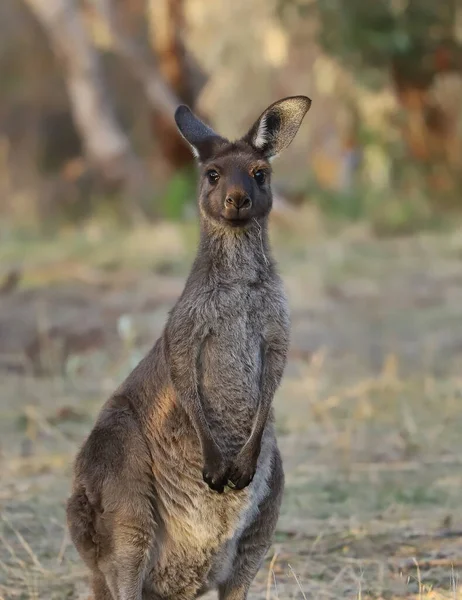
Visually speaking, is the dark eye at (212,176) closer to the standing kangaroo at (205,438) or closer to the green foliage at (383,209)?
the standing kangaroo at (205,438)

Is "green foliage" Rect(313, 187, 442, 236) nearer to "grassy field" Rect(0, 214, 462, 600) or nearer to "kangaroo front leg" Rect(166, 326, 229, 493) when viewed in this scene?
"grassy field" Rect(0, 214, 462, 600)

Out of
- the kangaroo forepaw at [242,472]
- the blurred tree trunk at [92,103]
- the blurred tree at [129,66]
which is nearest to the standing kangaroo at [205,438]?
the kangaroo forepaw at [242,472]

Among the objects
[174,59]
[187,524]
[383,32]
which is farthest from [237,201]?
[174,59]

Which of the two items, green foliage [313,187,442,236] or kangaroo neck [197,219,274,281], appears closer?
kangaroo neck [197,219,274,281]

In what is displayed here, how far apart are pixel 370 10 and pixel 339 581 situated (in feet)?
28.8

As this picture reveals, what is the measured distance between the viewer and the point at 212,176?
13.5 ft

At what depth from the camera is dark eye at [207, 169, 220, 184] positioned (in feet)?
13.4

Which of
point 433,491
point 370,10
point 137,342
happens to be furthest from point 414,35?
point 433,491

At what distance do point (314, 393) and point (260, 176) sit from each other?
3.01m

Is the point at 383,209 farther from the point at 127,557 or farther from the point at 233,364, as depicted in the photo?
the point at 127,557

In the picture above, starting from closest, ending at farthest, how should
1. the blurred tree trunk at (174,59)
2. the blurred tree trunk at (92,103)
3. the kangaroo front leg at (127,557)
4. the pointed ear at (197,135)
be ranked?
1. the kangaroo front leg at (127,557)
2. the pointed ear at (197,135)
3. the blurred tree trunk at (174,59)
4. the blurred tree trunk at (92,103)

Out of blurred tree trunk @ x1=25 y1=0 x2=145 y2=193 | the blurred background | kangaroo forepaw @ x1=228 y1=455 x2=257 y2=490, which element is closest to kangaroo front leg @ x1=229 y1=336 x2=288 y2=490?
kangaroo forepaw @ x1=228 y1=455 x2=257 y2=490

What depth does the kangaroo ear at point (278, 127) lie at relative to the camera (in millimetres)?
4145

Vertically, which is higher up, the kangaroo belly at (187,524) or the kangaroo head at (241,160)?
the kangaroo head at (241,160)
